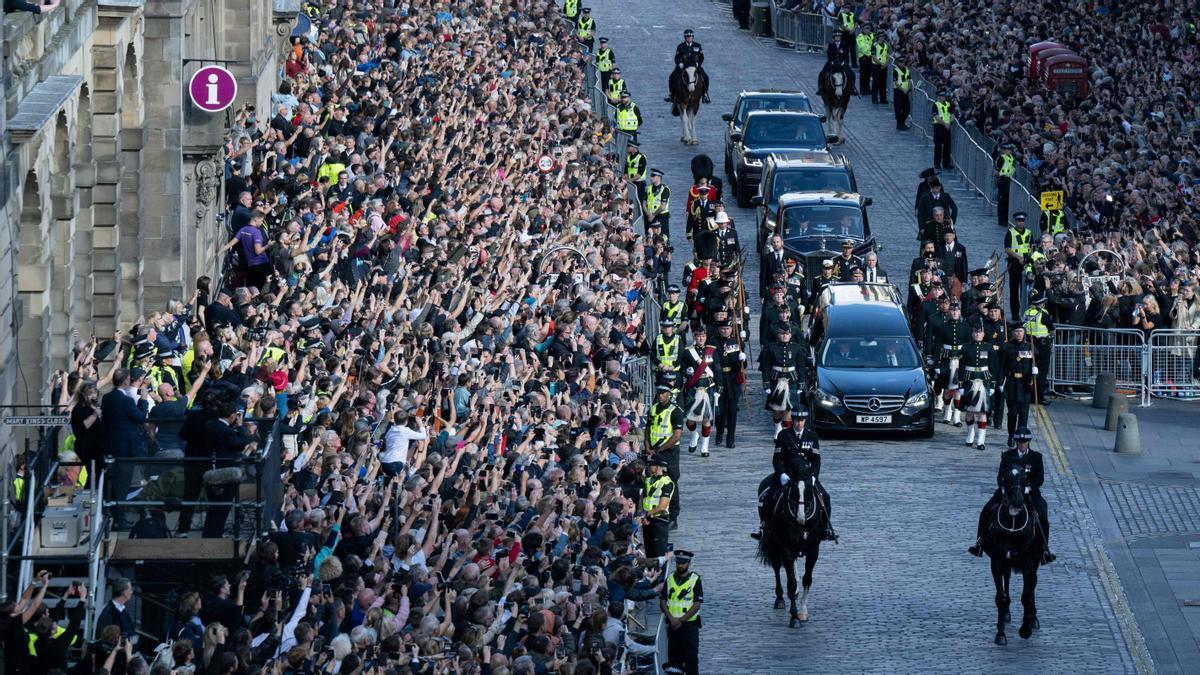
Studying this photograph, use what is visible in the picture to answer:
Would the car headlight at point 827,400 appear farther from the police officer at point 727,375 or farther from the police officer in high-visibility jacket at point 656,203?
the police officer in high-visibility jacket at point 656,203

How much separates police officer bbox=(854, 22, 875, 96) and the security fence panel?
22265 mm

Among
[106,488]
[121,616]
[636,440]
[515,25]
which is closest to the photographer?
[121,616]

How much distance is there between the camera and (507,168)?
137ft

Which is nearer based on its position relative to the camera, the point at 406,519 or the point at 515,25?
the point at 406,519

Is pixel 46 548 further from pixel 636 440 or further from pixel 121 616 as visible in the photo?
pixel 636 440

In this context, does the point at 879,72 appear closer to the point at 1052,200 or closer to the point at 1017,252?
the point at 1052,200

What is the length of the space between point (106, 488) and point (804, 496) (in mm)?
7720

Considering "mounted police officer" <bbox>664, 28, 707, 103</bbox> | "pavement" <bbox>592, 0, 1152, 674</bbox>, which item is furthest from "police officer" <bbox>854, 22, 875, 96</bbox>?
"pavement" <bbox>592, 0, 1152, 674</bbox>

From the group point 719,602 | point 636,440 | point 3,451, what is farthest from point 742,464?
point 3,451

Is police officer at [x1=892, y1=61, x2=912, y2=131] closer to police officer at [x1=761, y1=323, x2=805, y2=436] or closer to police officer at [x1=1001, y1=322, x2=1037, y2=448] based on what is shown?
police officer at [x1=1001, y1=322, x2=1037, y2=448]

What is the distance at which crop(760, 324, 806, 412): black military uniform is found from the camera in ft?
117

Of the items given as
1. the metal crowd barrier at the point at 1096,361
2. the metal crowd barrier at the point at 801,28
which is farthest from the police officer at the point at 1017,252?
the metal crowd barrier at the point at 801,28

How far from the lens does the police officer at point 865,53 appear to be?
60.1m

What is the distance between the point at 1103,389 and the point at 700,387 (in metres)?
6.40
